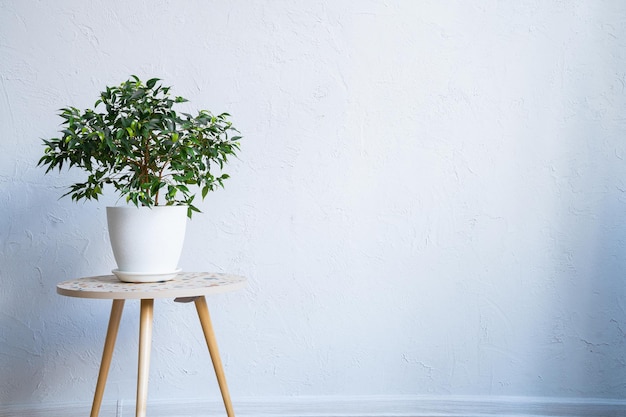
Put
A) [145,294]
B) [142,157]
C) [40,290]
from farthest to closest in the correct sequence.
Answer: [40,290] → [142,157] → [145,294]

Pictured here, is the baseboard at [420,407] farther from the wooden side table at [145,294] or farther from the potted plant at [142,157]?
the potted plant at [142,157]

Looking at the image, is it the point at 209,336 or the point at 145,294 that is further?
the point at 209,336

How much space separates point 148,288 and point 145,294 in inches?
1.3

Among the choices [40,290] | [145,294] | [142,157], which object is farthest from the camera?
[40,290]

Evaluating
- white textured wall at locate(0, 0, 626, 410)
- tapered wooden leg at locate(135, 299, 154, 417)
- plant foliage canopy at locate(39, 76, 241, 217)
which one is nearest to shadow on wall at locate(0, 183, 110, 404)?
white textured wall at locate(0, 0, 626, 410)

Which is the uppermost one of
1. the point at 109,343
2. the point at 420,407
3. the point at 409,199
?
the point at 409,199

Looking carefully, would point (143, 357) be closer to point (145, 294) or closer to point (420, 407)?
point (145, 294)

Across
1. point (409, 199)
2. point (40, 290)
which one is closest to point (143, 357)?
point (40, 290)

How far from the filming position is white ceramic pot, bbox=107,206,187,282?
1.25 metres

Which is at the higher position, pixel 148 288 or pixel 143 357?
pixel 148 288

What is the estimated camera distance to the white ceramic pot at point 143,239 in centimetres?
125

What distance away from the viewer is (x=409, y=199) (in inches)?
65.0

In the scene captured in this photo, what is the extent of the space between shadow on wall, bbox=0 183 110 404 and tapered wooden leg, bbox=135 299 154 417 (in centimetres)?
44

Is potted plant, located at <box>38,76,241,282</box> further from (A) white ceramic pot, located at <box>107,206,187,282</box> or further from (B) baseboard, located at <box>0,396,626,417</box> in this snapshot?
(B) baseboard, located at <box>0,396,626,417</box>
